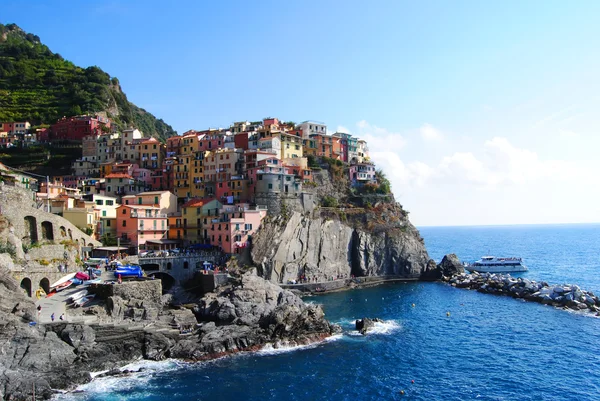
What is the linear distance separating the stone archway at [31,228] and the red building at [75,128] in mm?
52884

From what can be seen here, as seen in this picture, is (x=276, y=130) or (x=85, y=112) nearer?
(x=276, y=130)

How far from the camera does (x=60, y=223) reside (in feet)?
188

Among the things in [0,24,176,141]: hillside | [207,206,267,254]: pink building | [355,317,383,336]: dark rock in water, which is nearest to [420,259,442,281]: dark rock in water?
[207,206,267,254]: pink building

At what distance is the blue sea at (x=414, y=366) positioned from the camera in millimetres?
34906

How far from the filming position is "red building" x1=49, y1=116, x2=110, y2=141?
4048 inches

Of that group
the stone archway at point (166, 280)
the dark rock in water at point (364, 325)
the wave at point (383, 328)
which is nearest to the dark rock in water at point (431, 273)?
the wave at point (383, 328)

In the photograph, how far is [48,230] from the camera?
56.0 metres

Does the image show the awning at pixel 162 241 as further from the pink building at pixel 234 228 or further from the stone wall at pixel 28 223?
the stone wall at pixel 28 223

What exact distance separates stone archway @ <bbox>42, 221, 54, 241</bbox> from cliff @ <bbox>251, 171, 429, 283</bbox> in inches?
1051

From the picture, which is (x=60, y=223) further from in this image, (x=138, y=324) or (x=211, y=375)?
(x=211, y=375)

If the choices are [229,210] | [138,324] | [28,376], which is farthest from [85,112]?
[28,376]

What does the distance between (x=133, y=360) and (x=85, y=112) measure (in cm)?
9020

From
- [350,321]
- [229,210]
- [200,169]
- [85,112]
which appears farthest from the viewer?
[85,112]

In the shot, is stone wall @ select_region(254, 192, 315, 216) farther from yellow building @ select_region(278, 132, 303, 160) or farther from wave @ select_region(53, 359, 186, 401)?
wave @ select_region(53, 359, 186, 401)
